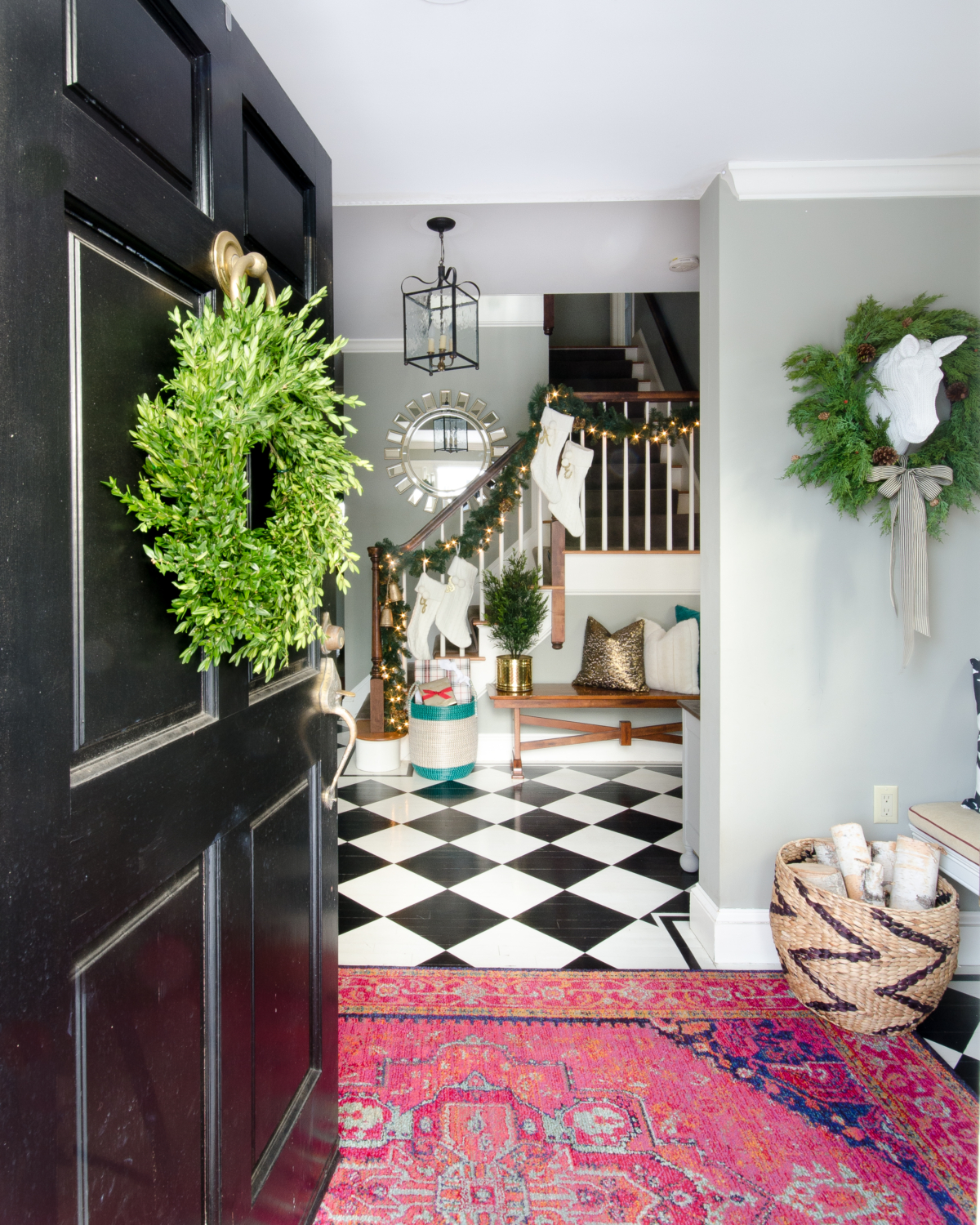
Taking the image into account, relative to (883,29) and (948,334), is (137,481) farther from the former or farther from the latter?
(948,334)

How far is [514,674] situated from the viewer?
4434 millimetres

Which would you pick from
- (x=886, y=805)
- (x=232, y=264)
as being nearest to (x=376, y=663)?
(x=886, y=805)

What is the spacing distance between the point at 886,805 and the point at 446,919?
146 cm

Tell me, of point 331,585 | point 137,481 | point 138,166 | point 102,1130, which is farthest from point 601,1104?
point 331,585

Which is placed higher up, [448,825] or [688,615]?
[688,615]

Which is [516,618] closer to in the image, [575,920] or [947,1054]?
[575,920]

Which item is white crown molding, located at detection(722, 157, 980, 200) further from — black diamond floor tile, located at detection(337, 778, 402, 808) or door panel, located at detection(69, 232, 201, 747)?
black diamond floor tile, located at detection(337, 778, 402, 808)

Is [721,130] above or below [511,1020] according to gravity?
above

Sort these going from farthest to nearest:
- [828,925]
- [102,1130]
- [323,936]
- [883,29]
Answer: [828,925] → [883,29] → [323,936] → [102,1130]

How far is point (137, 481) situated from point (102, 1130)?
2.35ft

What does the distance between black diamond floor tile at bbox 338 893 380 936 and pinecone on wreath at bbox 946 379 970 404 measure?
7.86 ft

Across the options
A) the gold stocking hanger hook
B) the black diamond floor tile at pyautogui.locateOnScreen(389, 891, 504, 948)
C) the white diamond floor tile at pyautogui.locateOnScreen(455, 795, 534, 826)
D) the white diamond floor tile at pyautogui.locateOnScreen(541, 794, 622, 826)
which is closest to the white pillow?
the white diamond floor tile at pyautogui.locateOnScreen(541, 794, 622, 826)

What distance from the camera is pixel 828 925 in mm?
1929

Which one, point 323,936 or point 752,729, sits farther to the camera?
point 752,729
